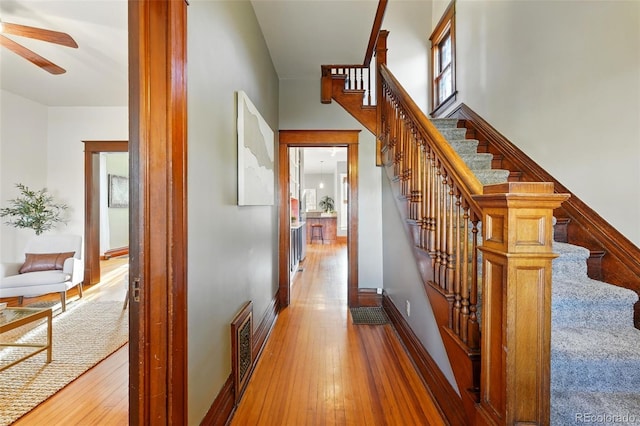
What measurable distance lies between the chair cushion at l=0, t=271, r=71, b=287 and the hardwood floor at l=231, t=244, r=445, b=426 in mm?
2622

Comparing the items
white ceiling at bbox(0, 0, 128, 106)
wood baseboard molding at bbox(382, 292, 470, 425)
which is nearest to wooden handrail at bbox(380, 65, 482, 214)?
wood baseboard molding at bbox(382, 292, 470, 425)

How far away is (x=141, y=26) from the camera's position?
3.30ft

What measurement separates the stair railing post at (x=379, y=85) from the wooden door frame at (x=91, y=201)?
3770 mm

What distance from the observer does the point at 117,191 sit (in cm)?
704

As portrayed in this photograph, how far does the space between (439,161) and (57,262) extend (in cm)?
441

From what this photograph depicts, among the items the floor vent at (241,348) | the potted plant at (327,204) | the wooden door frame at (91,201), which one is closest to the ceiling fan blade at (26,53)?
the wooden door frame at (91,201)

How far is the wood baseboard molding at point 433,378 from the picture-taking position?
1.53m

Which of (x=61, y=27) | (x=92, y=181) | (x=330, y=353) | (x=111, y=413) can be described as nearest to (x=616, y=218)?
(x=330, y=353)

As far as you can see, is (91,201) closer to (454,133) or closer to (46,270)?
Result: (46,270)

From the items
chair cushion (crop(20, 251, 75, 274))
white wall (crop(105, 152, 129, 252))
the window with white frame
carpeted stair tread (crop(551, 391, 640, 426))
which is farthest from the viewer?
white wall (crop(105, 152, 129, 252))

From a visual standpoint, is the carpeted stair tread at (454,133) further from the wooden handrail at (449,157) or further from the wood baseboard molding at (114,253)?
the wood baseboard molding at (114,253)

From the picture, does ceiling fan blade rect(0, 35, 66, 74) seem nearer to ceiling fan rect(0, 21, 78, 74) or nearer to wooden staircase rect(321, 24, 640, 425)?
ceiling fan rect(0, 21, 78, 74)

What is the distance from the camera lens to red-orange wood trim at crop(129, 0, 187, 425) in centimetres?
101

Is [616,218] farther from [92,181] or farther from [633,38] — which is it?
[92,181]
